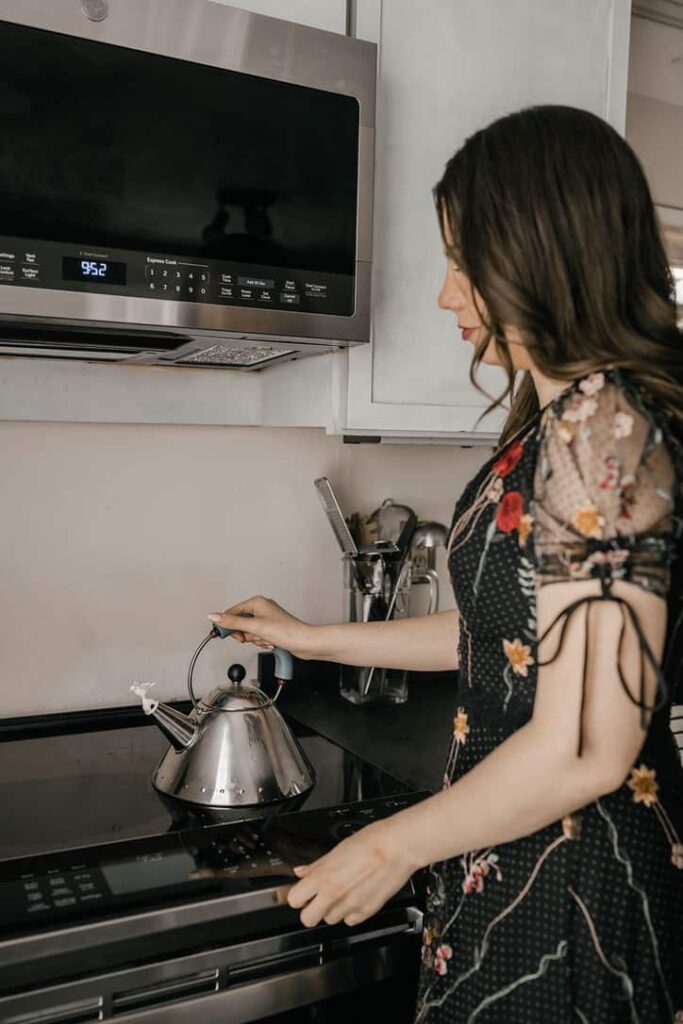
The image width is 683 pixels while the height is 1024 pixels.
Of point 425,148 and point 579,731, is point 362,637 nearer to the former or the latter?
point 579,731

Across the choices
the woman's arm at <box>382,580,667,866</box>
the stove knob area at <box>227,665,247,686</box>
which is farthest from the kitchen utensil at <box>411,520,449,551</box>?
the woman's arm at <box>382,580,667,866</box>

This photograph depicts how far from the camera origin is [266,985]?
1086 millimetres

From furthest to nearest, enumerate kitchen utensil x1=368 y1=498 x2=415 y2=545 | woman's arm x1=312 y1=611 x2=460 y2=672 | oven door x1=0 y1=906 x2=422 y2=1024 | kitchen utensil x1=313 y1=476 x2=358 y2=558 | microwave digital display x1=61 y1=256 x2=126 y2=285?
kitchen utensil x1=368 y1=498 x2=415 y2=545 < kitchen utensil x1=313 y1=476 x2=358 y2=558 < woman's arm x1=312 y1=611 x2=460 y2=672 < microwave digital display x1=61 y1=256 x2=126 y2=285 < oven door x1=0 y1=906 x2=422 y2=1024

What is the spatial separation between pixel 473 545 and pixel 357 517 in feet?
2.82

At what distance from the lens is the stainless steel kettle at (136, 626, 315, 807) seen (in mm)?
1259

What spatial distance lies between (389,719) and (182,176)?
96cm

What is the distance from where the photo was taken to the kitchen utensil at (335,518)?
1.69 m

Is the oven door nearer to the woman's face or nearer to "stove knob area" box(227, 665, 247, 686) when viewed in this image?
"stove knob area" box(227, 665, 247, 686)

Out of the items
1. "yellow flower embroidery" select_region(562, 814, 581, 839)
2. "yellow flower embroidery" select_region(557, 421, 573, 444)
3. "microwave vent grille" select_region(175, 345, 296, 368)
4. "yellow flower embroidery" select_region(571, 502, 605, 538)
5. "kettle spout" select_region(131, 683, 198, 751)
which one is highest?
"microwave vent grille" select_region(175, 345, 296, 368)

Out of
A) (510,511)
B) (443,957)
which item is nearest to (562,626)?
(510,511)

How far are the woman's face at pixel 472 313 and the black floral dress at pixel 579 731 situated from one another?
0.08m

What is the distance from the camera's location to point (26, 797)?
1312mm

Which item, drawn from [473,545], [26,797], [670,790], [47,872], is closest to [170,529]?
[26,797]

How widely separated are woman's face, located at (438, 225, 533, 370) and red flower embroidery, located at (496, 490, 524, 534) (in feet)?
0.43
